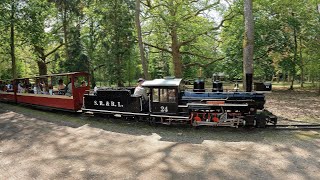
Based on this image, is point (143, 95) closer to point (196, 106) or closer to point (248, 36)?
point (196, 106)

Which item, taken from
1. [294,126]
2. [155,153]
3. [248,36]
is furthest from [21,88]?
[294,126]

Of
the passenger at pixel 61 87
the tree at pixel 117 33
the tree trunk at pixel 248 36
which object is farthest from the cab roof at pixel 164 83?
the tree at pixel 117 33

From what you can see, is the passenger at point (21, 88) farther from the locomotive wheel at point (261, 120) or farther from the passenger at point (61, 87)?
the locomotive wheel at point (261, 120)

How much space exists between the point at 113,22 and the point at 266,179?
2475 cm

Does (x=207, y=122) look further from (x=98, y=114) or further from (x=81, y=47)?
(x=81, y=47)

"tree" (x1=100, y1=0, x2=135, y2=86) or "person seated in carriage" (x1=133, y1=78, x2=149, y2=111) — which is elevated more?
"tree" (x1=100, y1=0, x2=135, y2=86)

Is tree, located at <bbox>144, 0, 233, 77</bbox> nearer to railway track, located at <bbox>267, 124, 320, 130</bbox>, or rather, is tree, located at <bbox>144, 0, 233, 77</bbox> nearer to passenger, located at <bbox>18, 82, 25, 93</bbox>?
passenger, located at <bbox>18, 82, 25, 93</bbox>

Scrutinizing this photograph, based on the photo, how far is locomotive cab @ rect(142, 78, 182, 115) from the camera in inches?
391

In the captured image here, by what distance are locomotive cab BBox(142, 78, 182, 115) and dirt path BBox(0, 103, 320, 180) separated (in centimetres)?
78

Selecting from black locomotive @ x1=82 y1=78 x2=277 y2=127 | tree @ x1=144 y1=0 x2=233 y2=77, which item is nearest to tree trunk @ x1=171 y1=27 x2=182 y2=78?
tree @ x1=144 y1=0 x2=233 y2=77

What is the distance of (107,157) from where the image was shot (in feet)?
24.1

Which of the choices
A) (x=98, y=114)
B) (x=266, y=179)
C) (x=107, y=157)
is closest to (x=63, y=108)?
(x=98, y=114)

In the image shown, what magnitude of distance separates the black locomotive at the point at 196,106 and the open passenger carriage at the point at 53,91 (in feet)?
11.5

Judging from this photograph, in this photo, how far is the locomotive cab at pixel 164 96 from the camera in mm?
9938
